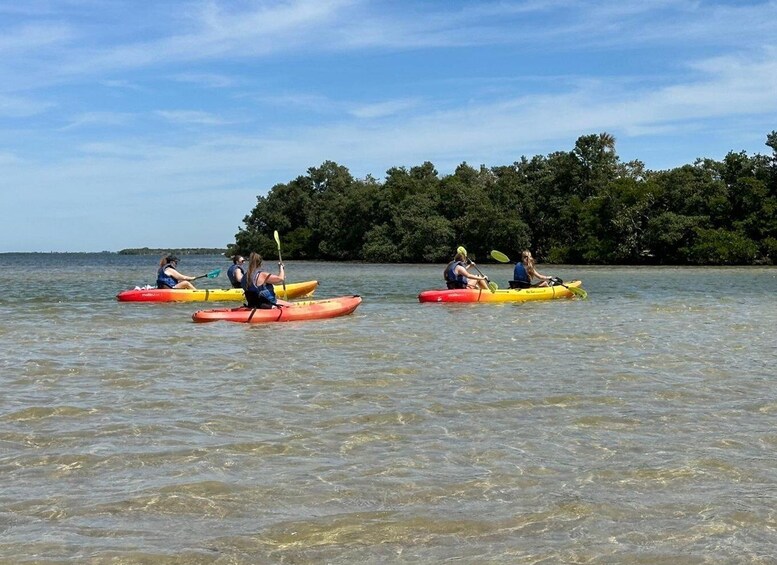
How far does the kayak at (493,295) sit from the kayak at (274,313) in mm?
4240

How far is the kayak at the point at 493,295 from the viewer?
19.9 meters

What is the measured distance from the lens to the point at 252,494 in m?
5.05

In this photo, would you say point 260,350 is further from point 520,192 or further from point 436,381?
point 520,192

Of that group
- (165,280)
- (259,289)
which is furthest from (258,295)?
(165,280)

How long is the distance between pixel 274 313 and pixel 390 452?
9.33 metres

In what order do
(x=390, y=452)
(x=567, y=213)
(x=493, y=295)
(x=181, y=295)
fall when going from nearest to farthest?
(x=390, y=452) → (x=493, y=295) → (x=181, y=295) → (x=567, y=213)

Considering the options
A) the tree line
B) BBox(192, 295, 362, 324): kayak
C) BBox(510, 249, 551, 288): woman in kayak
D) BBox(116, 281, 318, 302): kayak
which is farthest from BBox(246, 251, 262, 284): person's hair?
the tree line

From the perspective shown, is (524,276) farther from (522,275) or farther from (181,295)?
(181,295)

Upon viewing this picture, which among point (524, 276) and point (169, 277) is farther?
point (169, 277)

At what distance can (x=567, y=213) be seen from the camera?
6306cm

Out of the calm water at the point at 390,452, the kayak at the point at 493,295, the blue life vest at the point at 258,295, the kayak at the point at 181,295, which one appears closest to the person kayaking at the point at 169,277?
the kayak at the point at 181,295

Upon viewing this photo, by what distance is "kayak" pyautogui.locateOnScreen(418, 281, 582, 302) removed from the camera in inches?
785

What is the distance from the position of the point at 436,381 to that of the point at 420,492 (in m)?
3.93

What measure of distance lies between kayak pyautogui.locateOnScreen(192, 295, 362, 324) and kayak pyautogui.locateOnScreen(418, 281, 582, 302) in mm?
4240
